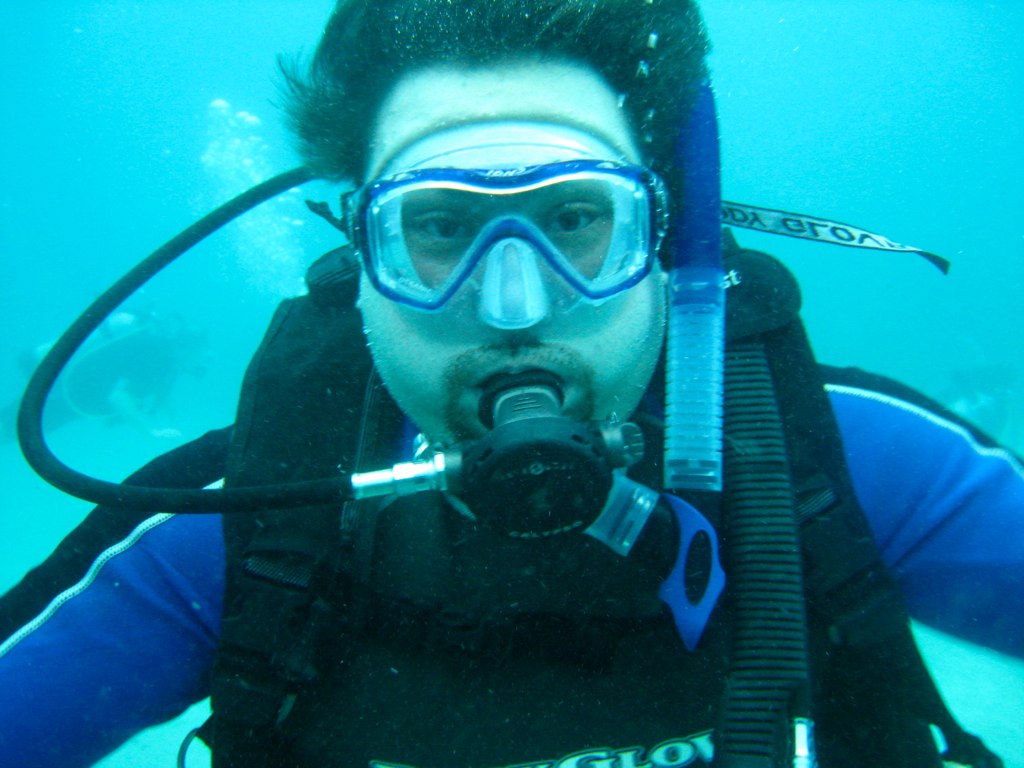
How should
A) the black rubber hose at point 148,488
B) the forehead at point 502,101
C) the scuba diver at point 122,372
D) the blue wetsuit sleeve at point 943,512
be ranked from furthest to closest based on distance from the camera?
the scuba diver at point 122,372, the blue wetsuit sleeve at point 943,512, the forehead at point 502,101, the black rubber hose at point 148,488

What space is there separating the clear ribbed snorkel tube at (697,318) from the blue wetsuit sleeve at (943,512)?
76 cm

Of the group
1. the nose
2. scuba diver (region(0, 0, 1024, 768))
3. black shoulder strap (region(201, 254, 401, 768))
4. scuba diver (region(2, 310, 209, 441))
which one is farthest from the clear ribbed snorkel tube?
scuba diver (region(2, 310, 209, 441))

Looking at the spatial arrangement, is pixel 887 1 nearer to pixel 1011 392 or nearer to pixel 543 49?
pixel 1011 392

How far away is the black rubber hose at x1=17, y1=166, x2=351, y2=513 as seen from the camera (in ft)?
4.99

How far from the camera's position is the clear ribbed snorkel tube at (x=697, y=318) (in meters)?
1.70

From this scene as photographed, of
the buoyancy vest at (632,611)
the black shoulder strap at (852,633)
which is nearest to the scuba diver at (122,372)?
the buoyancy vest at (632,611)

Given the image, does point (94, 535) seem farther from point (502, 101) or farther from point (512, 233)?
point (502, 101)

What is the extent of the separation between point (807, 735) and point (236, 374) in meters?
37.3

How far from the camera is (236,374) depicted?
116ft

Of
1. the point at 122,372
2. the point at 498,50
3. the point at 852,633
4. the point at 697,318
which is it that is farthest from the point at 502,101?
the point at 122,372

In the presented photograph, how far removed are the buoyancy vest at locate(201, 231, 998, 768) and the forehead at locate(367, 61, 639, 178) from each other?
27.0 inches

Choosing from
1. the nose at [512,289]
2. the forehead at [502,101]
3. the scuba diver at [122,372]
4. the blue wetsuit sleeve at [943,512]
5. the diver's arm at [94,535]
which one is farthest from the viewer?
the scuba diver at [122,372]

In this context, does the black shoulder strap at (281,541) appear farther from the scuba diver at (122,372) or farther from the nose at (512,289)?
the scuba diver at (122,372)

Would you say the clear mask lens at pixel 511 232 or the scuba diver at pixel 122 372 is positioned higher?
the scuba diver at pixel 122 372
